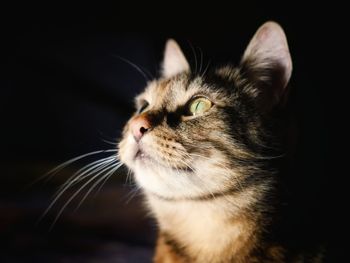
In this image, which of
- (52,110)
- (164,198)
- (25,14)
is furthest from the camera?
(52,110)

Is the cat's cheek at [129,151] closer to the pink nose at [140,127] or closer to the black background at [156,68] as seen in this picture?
the pink nose at [140,127]

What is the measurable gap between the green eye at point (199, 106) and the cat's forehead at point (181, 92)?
2 centimetres

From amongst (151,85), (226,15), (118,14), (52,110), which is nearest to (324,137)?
(226,15)

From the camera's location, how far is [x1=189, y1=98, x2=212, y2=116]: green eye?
1.15 metres

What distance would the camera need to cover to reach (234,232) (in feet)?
3.51

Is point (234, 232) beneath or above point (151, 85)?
beneath

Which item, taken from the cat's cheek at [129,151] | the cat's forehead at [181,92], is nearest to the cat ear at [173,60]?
the cat's forehead at [181,92]

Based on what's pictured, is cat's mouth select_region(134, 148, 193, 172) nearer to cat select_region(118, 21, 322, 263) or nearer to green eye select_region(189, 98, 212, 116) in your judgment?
cat select_region(118, 21, 322, 263)

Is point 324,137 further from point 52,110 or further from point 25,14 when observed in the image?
point 52,110

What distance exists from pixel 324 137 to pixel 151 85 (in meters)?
1.14

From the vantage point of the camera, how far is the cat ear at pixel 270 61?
3.74ft

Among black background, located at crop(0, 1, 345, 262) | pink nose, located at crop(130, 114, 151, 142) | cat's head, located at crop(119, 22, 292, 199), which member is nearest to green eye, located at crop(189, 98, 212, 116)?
cat's head, located at crop(119, 22, 292, 199)

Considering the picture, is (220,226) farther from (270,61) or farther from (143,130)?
(270,61)

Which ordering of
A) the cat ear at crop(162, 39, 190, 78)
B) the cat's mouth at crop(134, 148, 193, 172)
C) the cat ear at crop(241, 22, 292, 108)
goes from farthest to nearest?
the cat ear at crop(162, 39, 190, 78)
the cat ear at crop(241, 22, 292, 108)
the cat's mouth at crop(134, 148, 193, 172)
